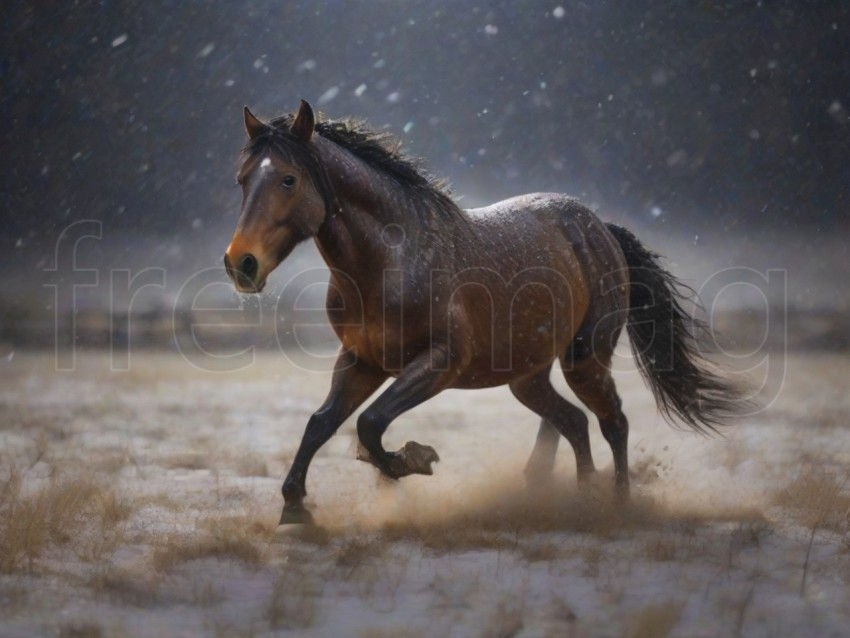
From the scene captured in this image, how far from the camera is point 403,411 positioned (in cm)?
473

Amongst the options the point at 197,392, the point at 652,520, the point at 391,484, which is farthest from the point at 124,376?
the point at 652,520

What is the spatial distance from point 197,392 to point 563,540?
371 inches

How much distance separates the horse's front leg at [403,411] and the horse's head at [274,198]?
33.4 inches

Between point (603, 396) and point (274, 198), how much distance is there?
8.98 ft

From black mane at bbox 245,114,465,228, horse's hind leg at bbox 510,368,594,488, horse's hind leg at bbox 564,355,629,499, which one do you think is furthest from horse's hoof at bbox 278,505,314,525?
horse's hind leg at bbox 564,355,629,499

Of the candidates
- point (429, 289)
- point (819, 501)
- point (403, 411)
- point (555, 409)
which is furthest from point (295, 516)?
point (819, 501)

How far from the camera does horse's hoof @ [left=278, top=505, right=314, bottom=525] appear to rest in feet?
15.7

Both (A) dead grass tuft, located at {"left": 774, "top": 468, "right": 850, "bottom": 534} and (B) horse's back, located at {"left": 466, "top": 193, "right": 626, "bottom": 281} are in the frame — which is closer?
(A) dead grass tuft, located at {"left": 774, "top": 468, "right": 850, "bottom": 534}

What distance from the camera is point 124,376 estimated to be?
14.5 metres

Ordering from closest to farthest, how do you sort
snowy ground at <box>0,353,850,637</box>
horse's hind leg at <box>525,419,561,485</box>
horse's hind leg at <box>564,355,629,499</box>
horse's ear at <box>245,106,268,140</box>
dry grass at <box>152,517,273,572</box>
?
snowy ground at <box>0,353,850,637</box> < dry grass at <box>152,517,273,572</box> < horse's ear at <box>245,106,268,140</box> < horse's hind leg at <box>564,355,629,499</box> < horse's hind leg at <box>525,419,561,485</box>

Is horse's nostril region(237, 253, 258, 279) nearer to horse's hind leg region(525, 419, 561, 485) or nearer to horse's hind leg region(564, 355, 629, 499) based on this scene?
horse's hind leg region(564, 355, 629, 499)

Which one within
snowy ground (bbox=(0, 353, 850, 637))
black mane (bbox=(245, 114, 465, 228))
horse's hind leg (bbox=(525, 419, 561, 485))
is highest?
black mane (bbox=(245, 114, 465, 228))

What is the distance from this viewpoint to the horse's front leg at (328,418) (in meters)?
4.80

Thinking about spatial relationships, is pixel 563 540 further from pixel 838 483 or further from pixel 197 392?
pixel 197 392
